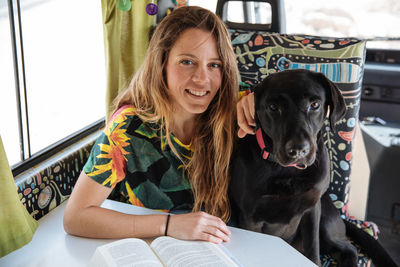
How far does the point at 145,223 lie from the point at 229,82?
55cm

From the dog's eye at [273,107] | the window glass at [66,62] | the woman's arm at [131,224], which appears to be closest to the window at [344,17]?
the window glass at [66,62]

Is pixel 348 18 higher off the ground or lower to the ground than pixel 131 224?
higher

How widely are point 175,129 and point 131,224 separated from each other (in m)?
0.43

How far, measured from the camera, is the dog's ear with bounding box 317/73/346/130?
1201 millimetres

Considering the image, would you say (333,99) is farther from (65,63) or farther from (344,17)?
(344,17)

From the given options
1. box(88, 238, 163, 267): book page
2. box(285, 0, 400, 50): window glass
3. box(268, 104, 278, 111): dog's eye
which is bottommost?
box(88, 238, 163, 267): book page

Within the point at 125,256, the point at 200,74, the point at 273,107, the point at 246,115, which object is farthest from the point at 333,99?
the point at 125,256

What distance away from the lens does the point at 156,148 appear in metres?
1.33

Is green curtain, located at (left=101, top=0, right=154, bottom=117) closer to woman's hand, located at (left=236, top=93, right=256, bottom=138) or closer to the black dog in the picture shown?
woman's hand, located at (left=236, top=93, right=256, bottom=138)

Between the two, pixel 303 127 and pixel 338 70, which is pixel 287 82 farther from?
pixel 338 70

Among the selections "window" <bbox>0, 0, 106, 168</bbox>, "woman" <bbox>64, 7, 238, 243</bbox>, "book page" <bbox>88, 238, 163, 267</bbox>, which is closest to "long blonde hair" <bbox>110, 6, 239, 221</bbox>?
"woman" <bbox>64, 7, 238, 243</bbox>

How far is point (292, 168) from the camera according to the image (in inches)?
49.1

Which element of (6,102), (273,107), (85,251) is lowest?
(85,251)

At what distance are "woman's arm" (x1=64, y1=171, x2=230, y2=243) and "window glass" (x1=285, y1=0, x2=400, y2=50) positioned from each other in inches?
86.2
